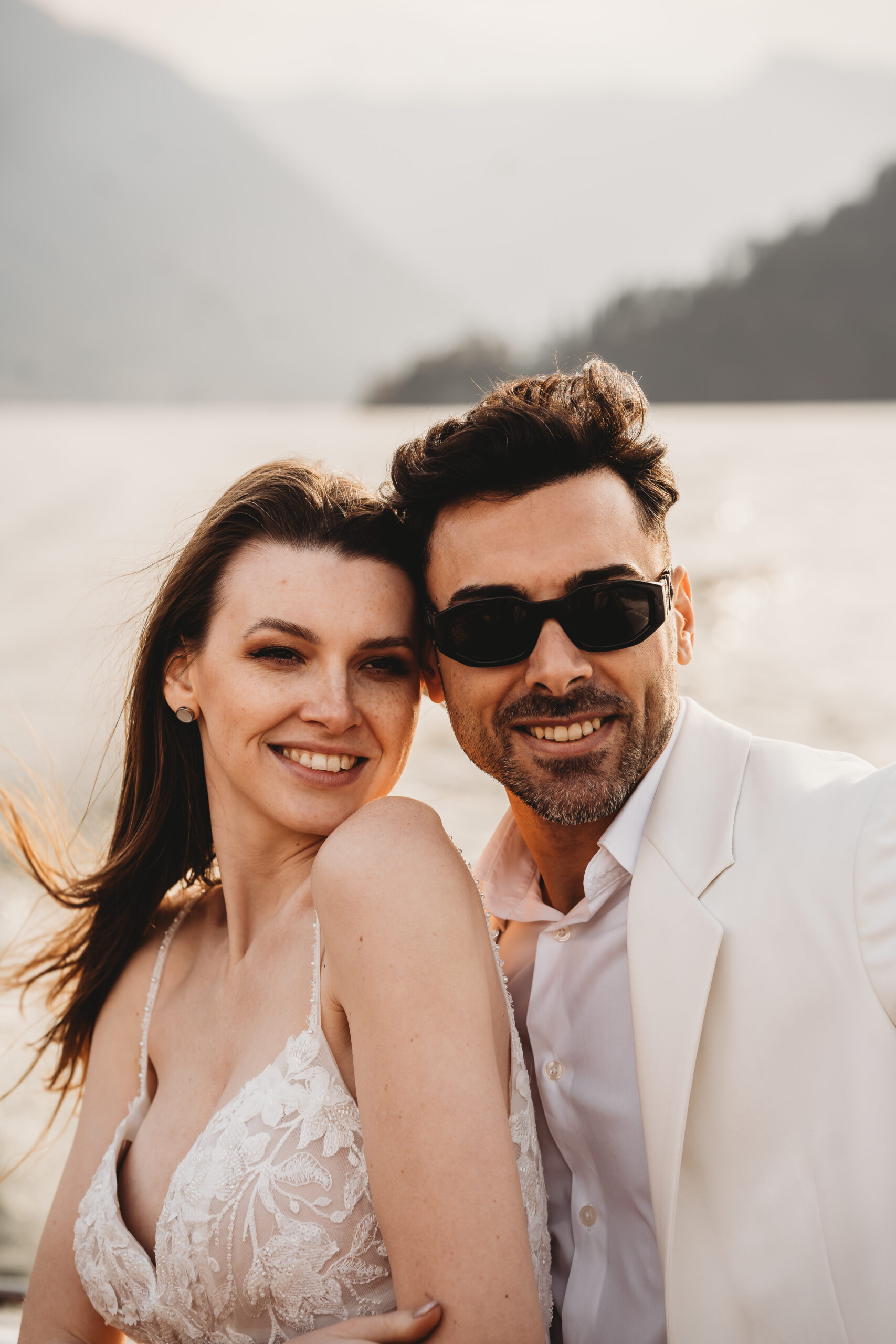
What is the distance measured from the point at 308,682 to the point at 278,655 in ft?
0.38

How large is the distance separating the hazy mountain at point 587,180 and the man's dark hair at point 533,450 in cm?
2340

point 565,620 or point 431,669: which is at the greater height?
point 565,620

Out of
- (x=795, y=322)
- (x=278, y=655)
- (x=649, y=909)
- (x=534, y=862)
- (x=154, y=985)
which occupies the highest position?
(x=795, y=322)

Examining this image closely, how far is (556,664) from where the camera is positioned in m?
2.25

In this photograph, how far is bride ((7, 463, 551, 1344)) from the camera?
1627mm

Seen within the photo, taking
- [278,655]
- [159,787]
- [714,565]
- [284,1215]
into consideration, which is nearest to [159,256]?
[714,565]

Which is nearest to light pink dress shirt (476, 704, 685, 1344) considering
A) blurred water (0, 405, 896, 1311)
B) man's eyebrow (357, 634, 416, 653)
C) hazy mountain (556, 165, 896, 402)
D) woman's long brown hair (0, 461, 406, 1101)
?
man's eyebrow (357, 634, 416, 653)

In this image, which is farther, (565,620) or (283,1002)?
(565,620)

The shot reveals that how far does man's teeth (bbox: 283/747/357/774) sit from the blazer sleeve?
1141mm

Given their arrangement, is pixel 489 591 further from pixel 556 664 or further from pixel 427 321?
pixel 427 321

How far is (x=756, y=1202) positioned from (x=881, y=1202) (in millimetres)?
208

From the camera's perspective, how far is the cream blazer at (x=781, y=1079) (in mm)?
1621

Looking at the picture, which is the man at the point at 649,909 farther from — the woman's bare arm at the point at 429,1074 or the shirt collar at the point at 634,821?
the woman's bare arm at the point at 429,1074

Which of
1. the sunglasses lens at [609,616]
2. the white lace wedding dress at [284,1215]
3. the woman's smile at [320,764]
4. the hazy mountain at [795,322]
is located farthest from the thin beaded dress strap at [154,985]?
the hazy mountain at [795,322]
